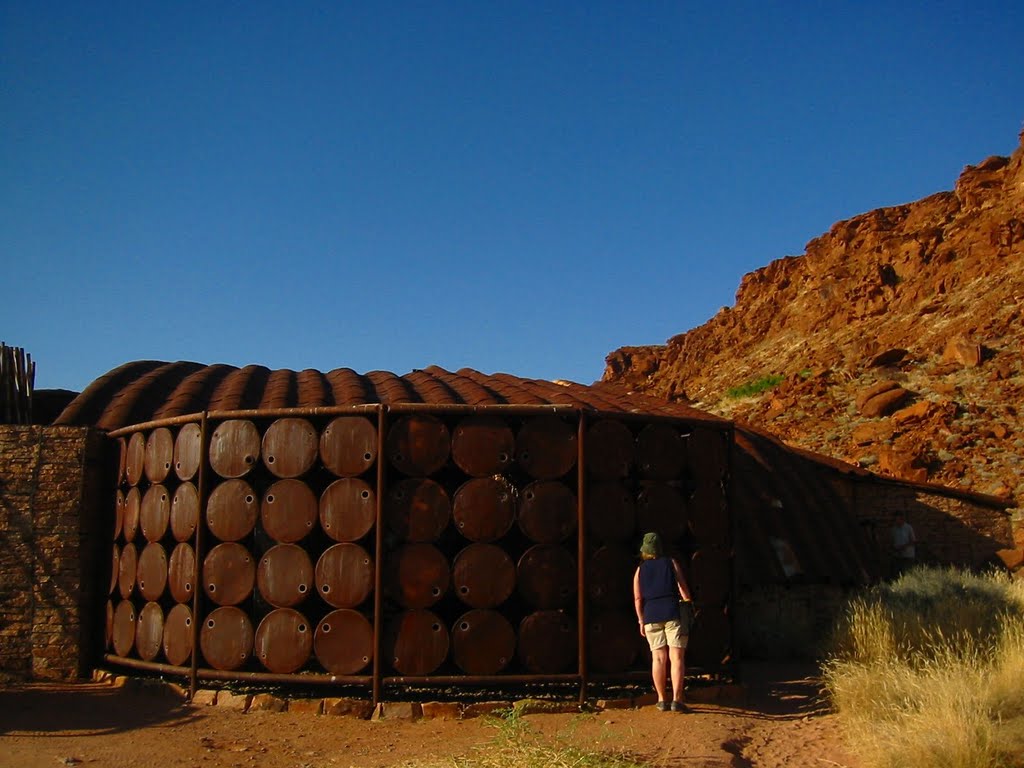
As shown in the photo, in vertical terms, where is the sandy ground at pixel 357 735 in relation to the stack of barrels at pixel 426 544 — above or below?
below

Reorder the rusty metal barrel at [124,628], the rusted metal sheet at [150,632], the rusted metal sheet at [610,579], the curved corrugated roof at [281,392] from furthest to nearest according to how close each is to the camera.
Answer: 1. the curved corrugated roof at [281,392]
2. the rusty metal barrel at [124,628]
3. the rusted metal sheet at [150,632]
4. the rusted metal sheet at [610,579]

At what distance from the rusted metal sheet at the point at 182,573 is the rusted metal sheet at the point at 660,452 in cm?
481

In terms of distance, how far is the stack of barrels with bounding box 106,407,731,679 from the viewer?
947 cm

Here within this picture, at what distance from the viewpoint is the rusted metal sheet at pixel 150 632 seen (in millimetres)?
10430


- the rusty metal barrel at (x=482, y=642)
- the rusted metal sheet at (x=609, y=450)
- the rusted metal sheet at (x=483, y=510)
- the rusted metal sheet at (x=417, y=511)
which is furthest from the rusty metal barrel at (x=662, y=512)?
the rusted metal sheet at (x=417, y=511)

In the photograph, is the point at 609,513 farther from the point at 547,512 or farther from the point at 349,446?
the point at 349,446

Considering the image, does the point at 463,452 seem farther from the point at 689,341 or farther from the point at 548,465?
the point at 689,341

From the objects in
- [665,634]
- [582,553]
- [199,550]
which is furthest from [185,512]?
[665,634]

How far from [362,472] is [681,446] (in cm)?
342

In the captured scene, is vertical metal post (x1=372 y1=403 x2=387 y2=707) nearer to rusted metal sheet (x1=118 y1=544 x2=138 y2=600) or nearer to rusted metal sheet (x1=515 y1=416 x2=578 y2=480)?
rusted metal sheet (x1=515 y1=416 x2=578 y2=480)

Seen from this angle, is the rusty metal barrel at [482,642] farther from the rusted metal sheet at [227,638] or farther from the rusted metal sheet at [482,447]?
the rusted metal sheet at [227,638]

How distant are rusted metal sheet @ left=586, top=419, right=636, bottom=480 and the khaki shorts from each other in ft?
5.18

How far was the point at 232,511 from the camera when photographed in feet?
32.8

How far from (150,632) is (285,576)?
2047mm
